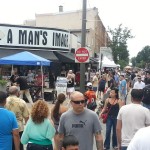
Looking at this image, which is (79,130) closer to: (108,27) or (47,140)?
(47,140)

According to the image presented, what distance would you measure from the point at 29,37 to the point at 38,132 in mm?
19600

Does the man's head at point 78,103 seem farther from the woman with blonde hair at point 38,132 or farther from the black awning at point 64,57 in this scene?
the black awning at point 64,57

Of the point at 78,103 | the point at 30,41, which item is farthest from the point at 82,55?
the point at 30,41

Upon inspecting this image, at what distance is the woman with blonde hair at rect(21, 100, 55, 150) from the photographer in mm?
5340

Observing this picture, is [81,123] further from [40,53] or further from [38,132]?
[40,53]

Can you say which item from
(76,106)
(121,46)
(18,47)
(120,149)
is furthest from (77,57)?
(121,46)

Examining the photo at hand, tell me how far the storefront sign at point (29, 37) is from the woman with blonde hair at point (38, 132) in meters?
19.0

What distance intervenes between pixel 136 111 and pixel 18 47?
760 inches

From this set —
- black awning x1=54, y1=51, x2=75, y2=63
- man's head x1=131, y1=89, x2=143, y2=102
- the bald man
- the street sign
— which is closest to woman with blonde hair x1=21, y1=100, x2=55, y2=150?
the bald man

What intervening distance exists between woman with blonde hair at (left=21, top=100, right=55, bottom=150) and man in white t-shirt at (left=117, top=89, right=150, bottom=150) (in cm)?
A: 117

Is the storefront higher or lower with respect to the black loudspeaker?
higher

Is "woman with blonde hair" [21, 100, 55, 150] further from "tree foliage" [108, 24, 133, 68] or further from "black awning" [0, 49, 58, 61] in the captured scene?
"tree foliage" [108, 24, 133, 68]

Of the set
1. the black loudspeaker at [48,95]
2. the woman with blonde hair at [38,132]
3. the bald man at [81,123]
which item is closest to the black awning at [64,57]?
the black loudspeaker at [48,95]

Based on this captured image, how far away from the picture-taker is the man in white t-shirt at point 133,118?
5.69 meters
